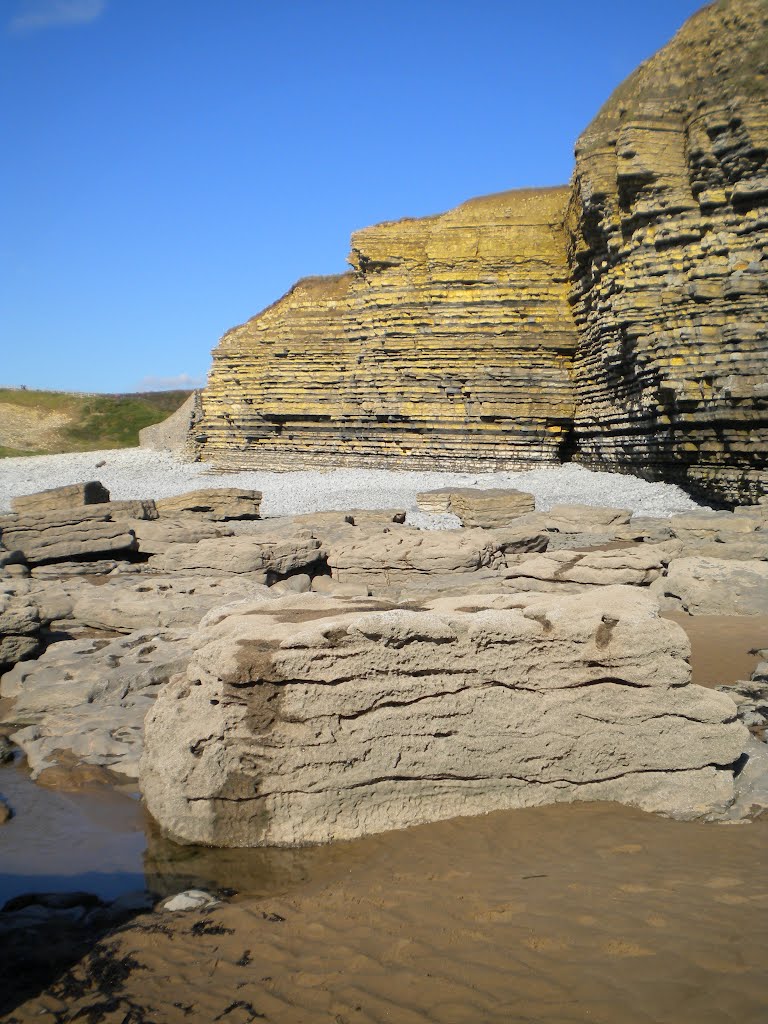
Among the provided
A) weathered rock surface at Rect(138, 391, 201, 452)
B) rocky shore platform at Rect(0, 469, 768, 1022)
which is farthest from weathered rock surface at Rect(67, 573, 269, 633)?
weathered rock surface at Rect(138, 391, 201, 452)

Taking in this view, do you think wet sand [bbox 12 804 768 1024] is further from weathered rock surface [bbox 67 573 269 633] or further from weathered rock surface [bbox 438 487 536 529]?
weathered rock surface [bbox 438 487 536 529]

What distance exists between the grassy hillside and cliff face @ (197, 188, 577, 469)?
1722cm

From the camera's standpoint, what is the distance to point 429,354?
2000 centimetres

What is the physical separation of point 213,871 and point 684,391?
1224 cm

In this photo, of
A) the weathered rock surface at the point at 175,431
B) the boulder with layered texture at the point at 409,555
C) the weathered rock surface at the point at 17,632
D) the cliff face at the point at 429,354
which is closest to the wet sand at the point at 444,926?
the weathered rock surface at the point at 17,632

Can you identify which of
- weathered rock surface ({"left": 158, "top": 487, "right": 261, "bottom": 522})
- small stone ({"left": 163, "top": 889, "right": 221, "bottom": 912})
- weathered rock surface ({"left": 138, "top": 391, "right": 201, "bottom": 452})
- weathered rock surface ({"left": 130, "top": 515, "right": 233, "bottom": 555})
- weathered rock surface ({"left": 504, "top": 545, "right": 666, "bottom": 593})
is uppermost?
weathered rock surface ({"left": 138, "top": 391, "right": 201, "bottom": 452})

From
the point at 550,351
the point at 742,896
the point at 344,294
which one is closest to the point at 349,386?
the point at 344,294

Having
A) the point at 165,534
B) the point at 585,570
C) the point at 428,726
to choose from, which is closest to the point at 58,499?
the point at 165,534

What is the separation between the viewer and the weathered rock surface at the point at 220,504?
13.1 metres

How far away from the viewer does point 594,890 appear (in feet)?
10.9

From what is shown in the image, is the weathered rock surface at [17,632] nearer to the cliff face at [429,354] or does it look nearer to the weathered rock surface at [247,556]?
the weathered rock surface at [247,556]

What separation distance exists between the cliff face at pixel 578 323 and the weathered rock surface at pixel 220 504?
24.4ft

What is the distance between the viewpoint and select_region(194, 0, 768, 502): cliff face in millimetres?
14164

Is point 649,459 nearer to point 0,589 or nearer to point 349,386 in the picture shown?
point 349,386
